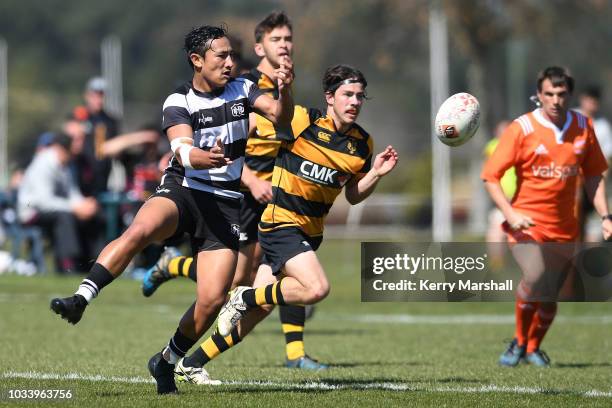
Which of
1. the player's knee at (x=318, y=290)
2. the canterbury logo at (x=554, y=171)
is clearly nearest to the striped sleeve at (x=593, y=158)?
the canterbury logo at (x=554, y=171)

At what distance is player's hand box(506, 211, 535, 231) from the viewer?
9516 millimetres

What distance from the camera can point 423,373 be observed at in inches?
359

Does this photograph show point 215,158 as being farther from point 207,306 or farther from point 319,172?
point 319,172

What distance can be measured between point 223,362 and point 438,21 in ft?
83.7

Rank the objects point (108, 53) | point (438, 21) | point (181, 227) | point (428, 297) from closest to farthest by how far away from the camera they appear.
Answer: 1. point (181, 227)
2. point (428, 297)
3. point (438, 21)
4. point (108, 53)

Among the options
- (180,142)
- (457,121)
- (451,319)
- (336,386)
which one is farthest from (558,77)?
(451,319)

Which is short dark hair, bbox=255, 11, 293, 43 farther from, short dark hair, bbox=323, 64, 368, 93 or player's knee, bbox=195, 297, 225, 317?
player's knee, bbox=195, 297, 225, 317

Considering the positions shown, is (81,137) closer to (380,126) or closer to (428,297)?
(428,297)

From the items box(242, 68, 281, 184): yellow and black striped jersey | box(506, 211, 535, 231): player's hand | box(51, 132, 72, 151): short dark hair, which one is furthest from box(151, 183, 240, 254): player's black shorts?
box(51, 132, 72, 151): short dark hair

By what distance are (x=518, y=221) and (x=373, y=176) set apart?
5.55 feet

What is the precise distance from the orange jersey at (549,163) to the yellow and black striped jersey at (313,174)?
174cm

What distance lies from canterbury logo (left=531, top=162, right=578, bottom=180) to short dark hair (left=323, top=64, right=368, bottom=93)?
2.04m

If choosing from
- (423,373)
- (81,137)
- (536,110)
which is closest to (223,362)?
(423,373)

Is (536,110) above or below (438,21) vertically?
below
